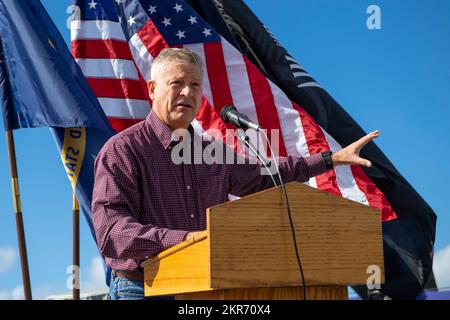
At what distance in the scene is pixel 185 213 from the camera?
328cm

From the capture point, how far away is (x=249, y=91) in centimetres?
693

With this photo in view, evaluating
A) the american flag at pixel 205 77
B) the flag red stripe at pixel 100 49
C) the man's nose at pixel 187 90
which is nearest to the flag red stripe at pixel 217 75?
the american flag at pixel 205 77

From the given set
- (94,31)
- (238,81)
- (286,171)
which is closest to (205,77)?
(238,81)

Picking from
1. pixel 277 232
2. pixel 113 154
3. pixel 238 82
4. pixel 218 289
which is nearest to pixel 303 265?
pixel 277 232

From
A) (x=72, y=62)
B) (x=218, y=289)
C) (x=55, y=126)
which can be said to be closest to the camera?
(x=218, y=289)

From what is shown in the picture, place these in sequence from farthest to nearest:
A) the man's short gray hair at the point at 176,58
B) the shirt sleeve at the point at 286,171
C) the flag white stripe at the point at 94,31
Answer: the flag white stripe at the point at 94,31 < the shirt sleeve at the point at 286,171 < the man's short gray hair at the point at 176,58

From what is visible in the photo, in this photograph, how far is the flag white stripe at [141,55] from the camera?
7.01 meters

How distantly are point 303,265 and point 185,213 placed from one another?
2.84ft

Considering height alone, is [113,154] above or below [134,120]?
below

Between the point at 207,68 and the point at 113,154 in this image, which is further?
the point at 207,68

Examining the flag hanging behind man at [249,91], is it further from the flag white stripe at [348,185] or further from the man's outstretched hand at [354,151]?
the man's outstretched hand at [354,151]

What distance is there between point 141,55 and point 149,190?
4.04 meters

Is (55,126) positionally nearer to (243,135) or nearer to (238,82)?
(238,82)

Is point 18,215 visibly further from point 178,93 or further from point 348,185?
point 178,93
